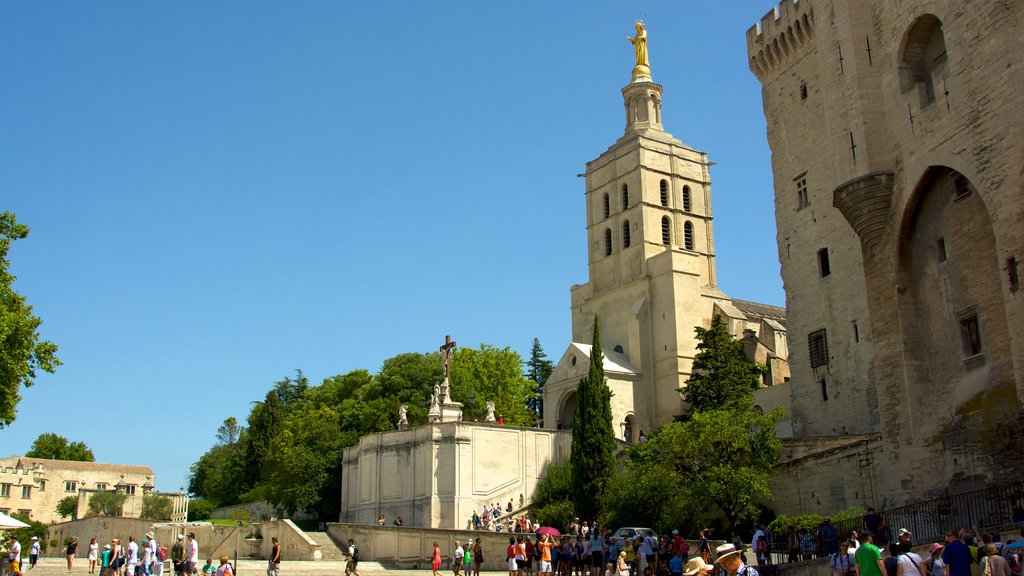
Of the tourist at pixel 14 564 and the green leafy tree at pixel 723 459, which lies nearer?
the tourist at pixel 14 564

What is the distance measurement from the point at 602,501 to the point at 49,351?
20437 mm

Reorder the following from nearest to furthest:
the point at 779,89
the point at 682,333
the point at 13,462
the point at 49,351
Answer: the point at 49,351
the point at 779,89
the point at 682,333
the point at 13,462

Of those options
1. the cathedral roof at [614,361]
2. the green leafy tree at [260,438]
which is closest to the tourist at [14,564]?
the cathedral roof at [614,361]

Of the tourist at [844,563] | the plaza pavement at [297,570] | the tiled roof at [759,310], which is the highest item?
the tiled roof at [759,310]

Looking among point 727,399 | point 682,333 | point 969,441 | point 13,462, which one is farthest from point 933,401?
point 13,462

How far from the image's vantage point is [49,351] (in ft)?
99.8

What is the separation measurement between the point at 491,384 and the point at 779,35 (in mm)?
28749

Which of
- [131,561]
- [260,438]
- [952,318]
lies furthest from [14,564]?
[260,438]

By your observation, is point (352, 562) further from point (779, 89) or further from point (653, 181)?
point (653, 181)

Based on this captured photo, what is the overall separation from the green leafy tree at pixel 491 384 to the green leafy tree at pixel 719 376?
16627 millimetres

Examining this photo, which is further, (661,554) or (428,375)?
(428,375)

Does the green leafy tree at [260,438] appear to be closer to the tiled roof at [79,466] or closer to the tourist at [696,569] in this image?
the tiled roof at [79,466]

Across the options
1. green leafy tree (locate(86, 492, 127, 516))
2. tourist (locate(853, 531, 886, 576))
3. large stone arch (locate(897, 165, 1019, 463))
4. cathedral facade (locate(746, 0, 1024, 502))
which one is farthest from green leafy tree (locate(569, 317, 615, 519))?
green leafy tree (locate(86, 492, 127, 516))

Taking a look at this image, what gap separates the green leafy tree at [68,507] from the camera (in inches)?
2901
